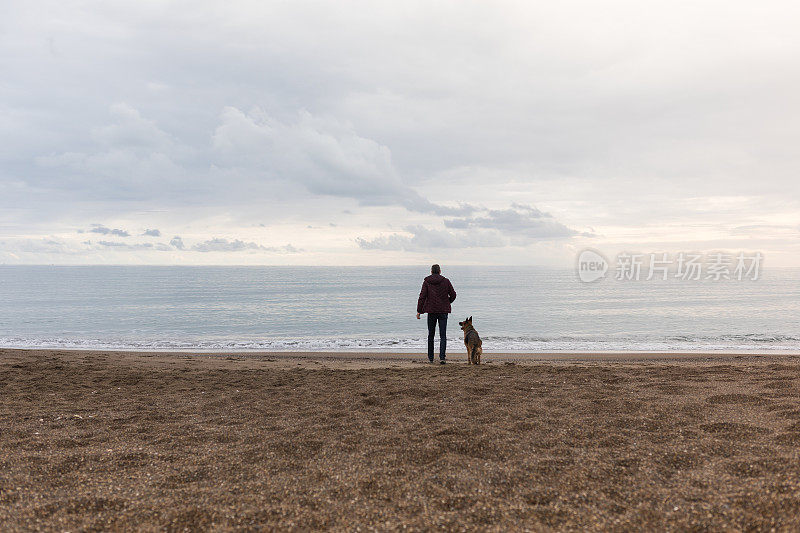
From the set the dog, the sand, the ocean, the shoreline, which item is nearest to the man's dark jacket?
the dog

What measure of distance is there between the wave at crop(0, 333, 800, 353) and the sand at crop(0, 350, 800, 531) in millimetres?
10454

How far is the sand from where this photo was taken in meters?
3.66

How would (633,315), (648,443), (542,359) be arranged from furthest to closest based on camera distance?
(633,315), (542,359), (648,443)

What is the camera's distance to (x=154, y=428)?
242 inches

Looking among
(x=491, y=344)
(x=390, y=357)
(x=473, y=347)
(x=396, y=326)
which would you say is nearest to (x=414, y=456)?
(x=473, y=347)

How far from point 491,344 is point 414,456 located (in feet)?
51.5

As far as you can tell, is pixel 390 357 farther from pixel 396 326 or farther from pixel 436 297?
pixel 396 326

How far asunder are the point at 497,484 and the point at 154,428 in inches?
182


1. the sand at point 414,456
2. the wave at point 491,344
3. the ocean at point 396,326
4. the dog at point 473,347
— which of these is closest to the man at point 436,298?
the dog at point 473,347

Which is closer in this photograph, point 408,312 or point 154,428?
A: point 154,428

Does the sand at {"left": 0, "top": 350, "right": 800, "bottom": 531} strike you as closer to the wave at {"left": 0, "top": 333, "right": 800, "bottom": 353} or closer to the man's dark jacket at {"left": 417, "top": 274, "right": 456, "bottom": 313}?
the man's dark jacket at {"left": 417, "top": 274, "right": 456, "bottom": 313}

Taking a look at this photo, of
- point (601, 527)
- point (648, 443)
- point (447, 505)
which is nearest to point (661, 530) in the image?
point (601, 527)

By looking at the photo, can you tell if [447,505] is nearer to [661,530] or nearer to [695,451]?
[661,530]

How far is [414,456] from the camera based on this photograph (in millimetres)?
4879
